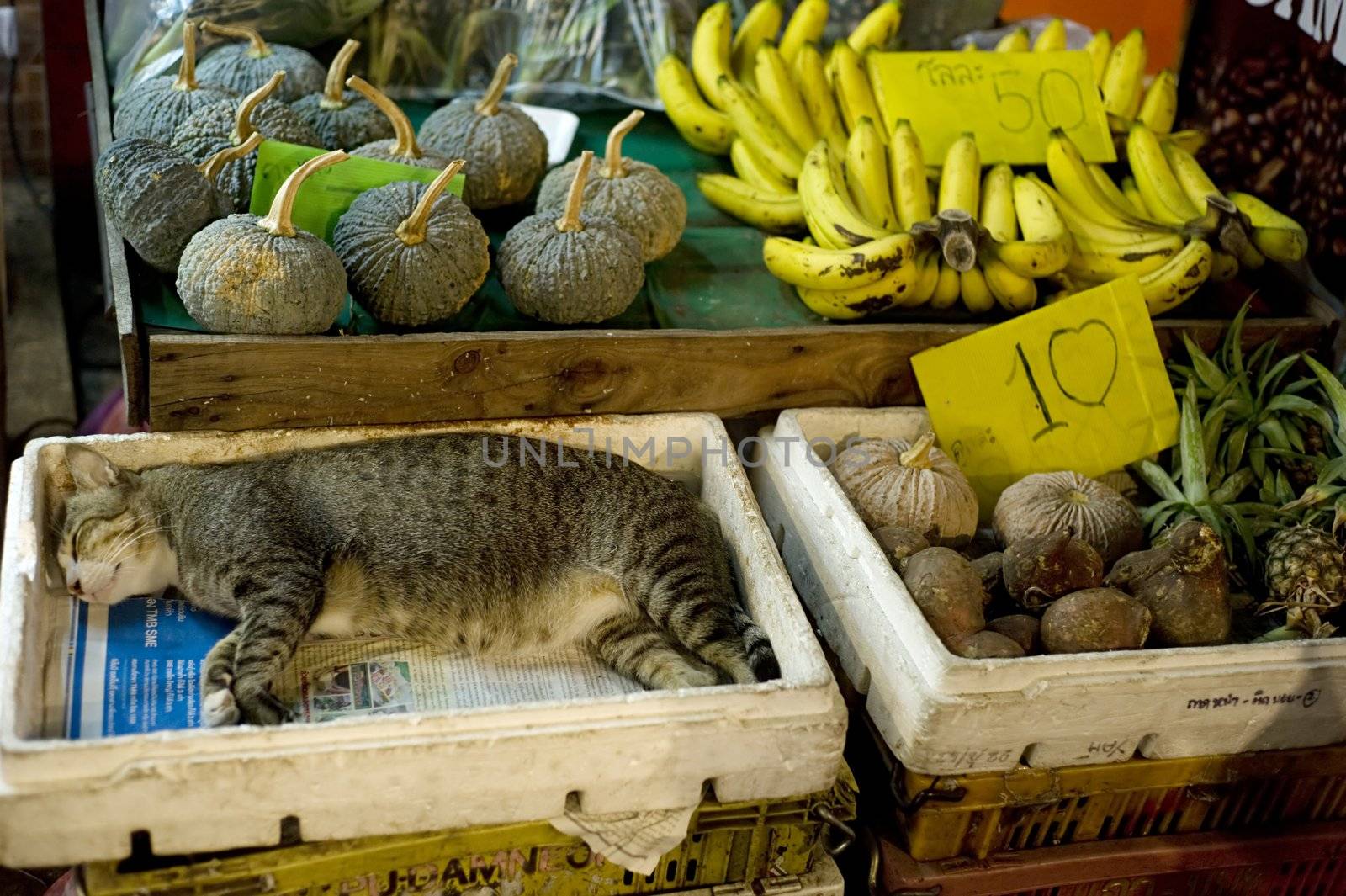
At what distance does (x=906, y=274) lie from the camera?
7.10 feet

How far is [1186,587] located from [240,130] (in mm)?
1738

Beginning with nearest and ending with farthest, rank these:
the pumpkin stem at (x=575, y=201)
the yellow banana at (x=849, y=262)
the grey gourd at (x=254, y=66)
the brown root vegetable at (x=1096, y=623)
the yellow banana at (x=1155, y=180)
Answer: the brown root vegetable at (x=1096, y=623)
the pumpkin stem at (x=575, y=201)
the yellow banana at (x=849, y=262)
the grey gourd at (x=254, y=66)
the yellow banana at (x=1155, y=180)

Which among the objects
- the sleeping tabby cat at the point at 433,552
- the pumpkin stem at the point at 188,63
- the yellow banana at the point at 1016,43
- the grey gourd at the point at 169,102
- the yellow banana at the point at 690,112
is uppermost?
the yellow banana at the point at 1016,43

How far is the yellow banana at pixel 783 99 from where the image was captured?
272 cm

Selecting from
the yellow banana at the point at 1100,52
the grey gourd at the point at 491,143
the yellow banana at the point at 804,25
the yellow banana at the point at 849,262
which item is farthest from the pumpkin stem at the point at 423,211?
the yellow banana at the point at 1100,52

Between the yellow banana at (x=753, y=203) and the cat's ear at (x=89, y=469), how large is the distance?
1.40 metres

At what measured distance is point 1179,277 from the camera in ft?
7.46

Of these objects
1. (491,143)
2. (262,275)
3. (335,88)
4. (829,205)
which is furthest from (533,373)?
(335,88)

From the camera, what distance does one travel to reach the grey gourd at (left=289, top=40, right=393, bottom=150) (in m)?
2.31

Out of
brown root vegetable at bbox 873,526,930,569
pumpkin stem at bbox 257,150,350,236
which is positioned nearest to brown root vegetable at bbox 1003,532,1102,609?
brown root vegetable at bbox 873,526,930,569

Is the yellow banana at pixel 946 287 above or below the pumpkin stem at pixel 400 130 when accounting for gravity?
below

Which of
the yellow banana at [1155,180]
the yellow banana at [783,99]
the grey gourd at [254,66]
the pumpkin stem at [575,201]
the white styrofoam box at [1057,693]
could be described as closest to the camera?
the white styrofoam box at [1057,693]

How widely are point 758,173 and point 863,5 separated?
768 mm

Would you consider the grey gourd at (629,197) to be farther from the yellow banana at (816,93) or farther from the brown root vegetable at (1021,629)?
the brown root vegetable at (1021,629)
